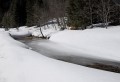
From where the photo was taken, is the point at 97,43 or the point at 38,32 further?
the point at 38,32

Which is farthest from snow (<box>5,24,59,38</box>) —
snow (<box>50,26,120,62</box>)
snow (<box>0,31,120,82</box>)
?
snow (<box>0,31,120,82</box>)

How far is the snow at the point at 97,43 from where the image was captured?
21828 mm

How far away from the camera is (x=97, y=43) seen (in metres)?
25.3

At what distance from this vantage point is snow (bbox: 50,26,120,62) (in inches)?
859

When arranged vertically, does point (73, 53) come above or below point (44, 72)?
below

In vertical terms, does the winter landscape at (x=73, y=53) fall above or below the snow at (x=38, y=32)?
above

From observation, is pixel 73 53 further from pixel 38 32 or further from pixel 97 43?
pixel 38 32

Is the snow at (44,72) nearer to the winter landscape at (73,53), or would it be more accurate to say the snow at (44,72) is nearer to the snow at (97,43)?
the winter landscape at (73,53)

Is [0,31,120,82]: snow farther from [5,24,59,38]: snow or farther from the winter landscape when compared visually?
[5,24,59,38]: snow

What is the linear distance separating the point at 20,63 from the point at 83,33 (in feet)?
58.5

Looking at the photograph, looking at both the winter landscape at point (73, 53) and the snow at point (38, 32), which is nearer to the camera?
the winter landscape at point (73, 53)

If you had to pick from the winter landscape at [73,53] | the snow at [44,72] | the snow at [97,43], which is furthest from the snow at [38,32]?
the snow at [44,72]

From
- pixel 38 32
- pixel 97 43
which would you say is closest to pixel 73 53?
pixel 97 43

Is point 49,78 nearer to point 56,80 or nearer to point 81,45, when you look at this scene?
point 56,80
